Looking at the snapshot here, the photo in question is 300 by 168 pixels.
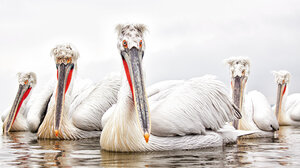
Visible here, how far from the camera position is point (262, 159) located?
5.74 meters

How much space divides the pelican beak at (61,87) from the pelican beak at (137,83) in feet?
7.46

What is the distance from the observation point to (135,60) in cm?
621

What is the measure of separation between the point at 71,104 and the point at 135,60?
362 centimetres

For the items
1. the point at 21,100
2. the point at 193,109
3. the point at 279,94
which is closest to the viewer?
the point at 193,109

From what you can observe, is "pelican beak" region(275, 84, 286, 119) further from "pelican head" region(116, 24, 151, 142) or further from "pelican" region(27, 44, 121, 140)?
"pelican head" region(116, 24, 151, 142)

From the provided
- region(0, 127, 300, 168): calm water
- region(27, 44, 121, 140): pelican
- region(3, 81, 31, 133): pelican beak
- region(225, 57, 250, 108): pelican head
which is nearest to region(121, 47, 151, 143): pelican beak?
region(0, 127, 300, 168): calm water

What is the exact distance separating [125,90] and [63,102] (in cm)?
232

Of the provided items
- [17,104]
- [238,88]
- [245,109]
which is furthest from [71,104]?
[245,109]

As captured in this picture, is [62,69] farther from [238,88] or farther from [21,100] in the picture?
[238,88]

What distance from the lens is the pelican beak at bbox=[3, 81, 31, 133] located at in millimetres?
11016

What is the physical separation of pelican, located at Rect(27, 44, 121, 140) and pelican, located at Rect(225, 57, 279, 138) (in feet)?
7.14

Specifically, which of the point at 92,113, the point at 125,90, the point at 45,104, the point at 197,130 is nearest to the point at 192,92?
the point at 197,130

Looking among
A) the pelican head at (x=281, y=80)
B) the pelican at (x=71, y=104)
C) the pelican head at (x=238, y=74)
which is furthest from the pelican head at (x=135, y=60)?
the pelican head at (x=281, y=80)

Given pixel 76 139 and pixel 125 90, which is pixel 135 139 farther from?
pixel 76 139
